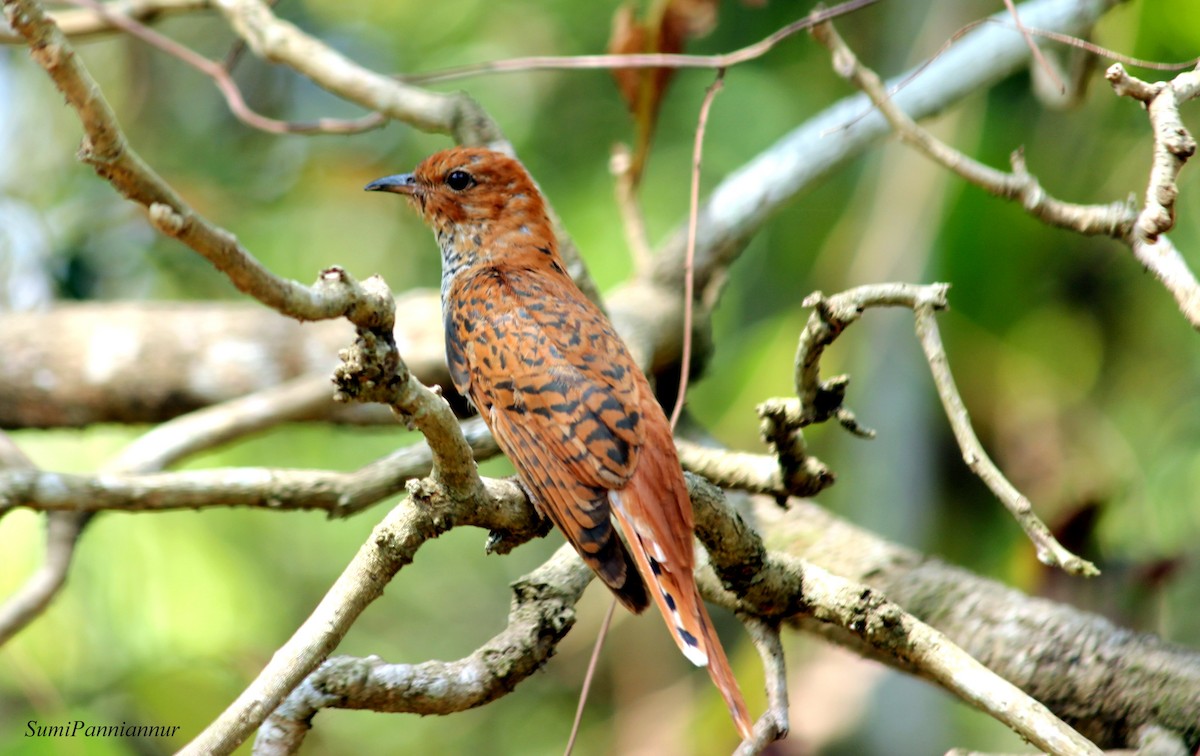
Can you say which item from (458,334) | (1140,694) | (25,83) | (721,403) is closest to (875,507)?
(721,403)

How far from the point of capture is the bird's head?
361cm

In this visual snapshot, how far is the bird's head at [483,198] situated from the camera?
3611mm

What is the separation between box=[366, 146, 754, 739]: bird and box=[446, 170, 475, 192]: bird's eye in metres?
0.23

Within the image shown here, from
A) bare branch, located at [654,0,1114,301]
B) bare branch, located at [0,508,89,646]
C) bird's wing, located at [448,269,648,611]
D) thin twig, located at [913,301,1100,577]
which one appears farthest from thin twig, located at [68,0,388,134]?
Answer: thin twig, located at [913,301,1100,577]

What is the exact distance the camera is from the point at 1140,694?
9.63ft

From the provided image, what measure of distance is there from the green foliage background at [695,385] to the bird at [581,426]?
197cm

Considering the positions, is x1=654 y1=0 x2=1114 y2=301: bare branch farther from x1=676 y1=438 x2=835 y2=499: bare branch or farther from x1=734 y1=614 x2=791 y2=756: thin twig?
x1=734 y1=614 x2=791 y2=756: thin twig

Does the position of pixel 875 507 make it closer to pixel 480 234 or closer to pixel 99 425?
pixel 480 234

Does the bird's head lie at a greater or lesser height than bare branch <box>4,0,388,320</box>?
greater

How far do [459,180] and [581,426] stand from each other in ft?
4.20

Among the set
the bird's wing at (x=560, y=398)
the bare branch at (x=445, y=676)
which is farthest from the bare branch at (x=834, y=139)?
the bare branch at (x=445, y=676)

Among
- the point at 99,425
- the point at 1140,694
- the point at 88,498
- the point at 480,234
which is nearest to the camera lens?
the point at 1140,694

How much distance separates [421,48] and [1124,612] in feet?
15.2

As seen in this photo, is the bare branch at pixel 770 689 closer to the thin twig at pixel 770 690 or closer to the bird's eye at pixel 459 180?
the thin twig at pixel 770 690
